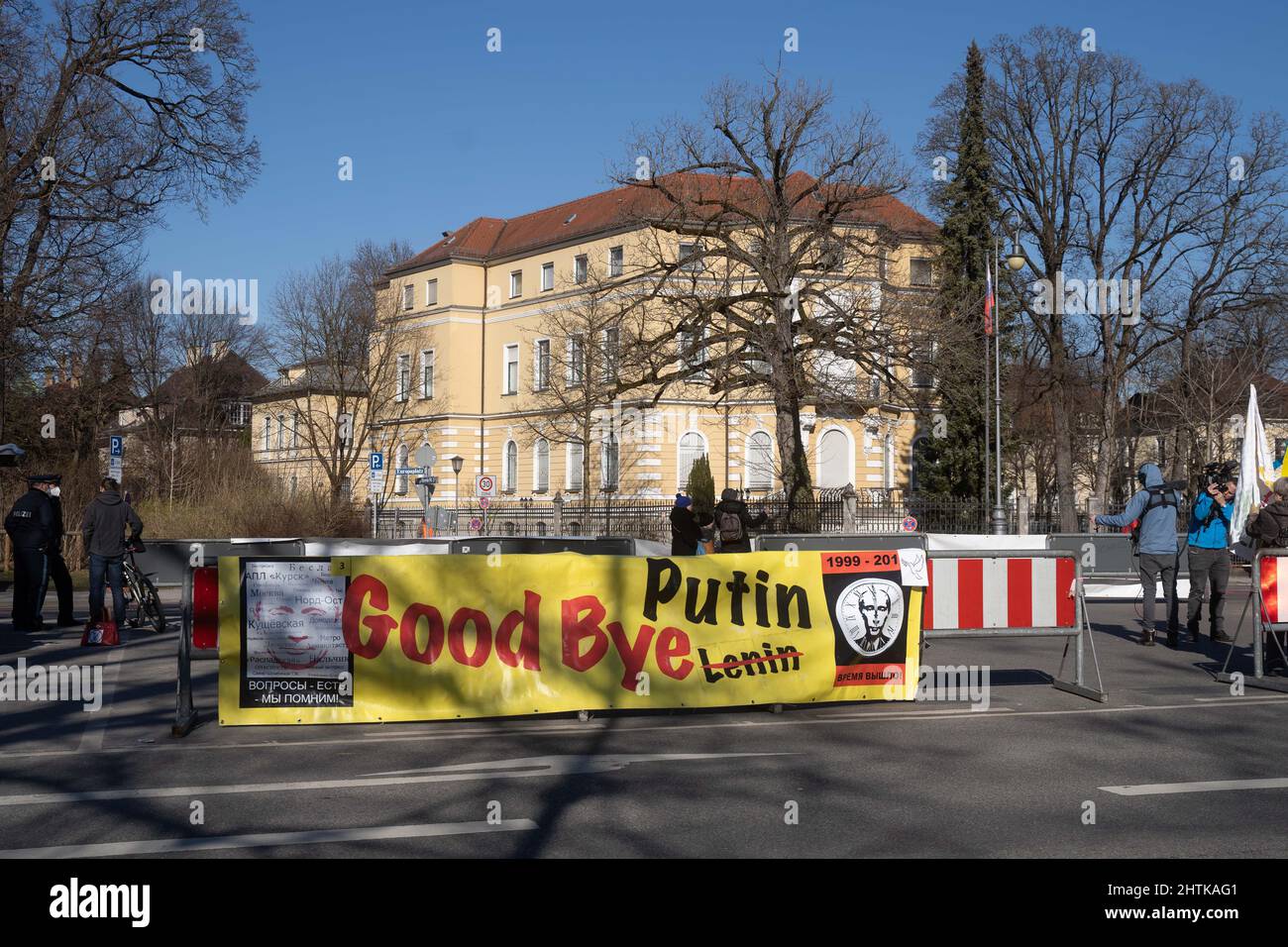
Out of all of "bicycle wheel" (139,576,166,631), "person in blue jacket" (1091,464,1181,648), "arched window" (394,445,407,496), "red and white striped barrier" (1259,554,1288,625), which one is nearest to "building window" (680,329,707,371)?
"bicycle wheel" (139,576,166,631)

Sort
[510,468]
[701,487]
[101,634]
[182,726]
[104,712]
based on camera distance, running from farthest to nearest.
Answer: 1. [510,468]
2. [701,487]
3. [101,634]
4. [104,712]
5. [182,726]

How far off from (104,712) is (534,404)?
62264 mm

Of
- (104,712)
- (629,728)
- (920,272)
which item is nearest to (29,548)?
(104,712)

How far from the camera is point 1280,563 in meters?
12.7

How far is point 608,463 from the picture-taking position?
66188 mm

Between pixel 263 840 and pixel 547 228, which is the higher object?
pixel 547 228

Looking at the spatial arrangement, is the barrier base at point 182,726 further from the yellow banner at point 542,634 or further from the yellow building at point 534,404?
the yellow building at point 534,404

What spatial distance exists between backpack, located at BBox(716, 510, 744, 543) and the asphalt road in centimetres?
575

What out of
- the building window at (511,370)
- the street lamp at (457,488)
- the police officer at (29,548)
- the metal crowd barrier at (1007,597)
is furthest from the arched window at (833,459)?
the metal crowd barrier at (1007,597)

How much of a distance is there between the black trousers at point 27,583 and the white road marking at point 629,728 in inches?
338

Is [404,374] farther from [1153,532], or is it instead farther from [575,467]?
[1153,532]

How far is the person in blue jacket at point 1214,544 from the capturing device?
50.2ft
